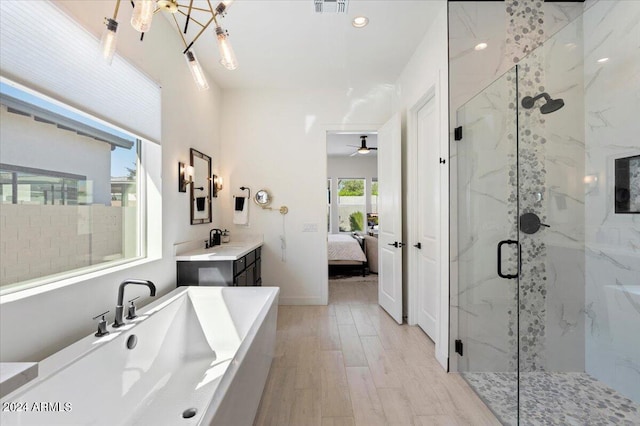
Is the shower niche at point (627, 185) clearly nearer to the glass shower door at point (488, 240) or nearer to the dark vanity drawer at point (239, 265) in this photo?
the glass shower door at point (488, 240)

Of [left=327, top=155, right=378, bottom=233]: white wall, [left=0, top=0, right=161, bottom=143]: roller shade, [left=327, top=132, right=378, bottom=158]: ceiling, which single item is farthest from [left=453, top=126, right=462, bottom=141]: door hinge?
[left=327, top=155, right=378, bottom=233]: white wall

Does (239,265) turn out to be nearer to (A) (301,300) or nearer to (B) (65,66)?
(A) (301,300)

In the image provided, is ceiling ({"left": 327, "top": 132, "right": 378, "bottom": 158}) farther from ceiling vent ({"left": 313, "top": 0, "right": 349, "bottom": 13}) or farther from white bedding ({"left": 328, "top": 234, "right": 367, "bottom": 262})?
ceiling vent ({"left": 313, "top": 0, "right": 349, "bottom": 13})

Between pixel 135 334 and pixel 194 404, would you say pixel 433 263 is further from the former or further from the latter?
pixel 135 334

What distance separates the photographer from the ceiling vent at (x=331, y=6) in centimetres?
236

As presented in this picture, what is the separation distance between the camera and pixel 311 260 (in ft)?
13.3

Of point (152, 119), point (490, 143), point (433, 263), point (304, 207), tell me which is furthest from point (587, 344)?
point (152, 119)

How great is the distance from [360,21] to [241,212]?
2598 mm

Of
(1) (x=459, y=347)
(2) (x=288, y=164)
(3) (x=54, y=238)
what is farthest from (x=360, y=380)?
(2) (x=288, y=164)

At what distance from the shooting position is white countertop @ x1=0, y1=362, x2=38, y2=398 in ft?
2.13

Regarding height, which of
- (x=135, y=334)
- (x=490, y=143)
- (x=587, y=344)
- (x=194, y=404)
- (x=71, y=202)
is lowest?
(x=194, y=404)

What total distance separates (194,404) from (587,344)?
8.99ft

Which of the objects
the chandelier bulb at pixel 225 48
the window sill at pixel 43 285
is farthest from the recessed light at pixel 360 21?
the window sill at pixel 43 285

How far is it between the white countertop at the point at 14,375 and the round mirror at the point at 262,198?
10.9ft
